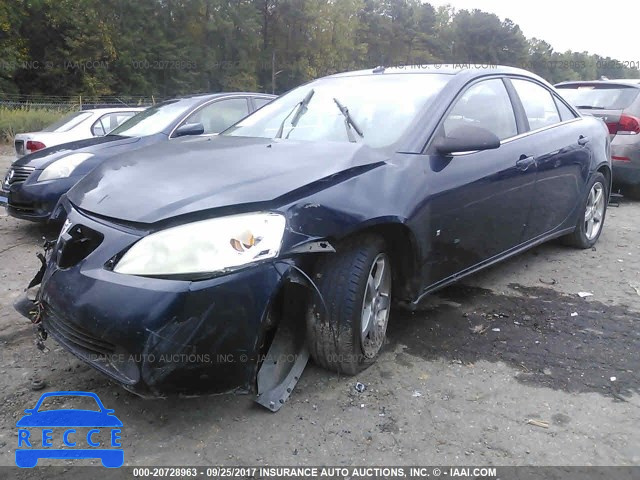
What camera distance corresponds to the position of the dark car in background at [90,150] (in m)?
5.29

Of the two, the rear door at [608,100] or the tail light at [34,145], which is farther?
the tail light at [34,145]

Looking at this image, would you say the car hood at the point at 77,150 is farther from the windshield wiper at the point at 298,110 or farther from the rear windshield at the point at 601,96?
the rear windshield at the point at 601,96

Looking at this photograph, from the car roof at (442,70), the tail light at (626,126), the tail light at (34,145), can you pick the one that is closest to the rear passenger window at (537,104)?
the car roof at (442,70)

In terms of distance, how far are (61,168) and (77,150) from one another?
293mm

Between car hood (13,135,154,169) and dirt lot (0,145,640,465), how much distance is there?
1974mm

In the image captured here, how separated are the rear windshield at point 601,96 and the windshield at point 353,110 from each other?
4.95m

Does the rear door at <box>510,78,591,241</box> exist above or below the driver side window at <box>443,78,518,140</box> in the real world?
below

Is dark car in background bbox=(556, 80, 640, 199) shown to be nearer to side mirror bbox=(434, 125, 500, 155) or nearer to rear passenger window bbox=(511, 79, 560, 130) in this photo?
rear passenger window bbox=(511, 79, 560, 130)

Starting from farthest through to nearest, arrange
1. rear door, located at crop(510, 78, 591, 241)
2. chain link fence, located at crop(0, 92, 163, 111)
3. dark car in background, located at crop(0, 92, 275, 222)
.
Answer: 1. chain link fence, located at crop(0, 92, 163, 111)
2. dark car in background, located at crop(0, 92, 275, 222)
3. rear door, located at crop(510, 78, 591, 241)

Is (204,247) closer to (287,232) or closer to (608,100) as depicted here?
(287,232)

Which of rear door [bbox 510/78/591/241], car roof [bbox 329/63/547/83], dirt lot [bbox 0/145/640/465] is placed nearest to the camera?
dirt lot [bbox 0/145/640/465]

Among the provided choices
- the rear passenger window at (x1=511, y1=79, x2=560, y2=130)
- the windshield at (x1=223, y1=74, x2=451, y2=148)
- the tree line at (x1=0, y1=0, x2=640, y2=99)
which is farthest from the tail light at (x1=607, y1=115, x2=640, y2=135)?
the tree line at (x1=0, y1=0, x2=640, y2=99)

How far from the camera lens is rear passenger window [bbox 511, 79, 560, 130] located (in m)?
4.17

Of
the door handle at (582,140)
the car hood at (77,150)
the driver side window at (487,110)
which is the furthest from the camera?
the car hood at (77,150)
